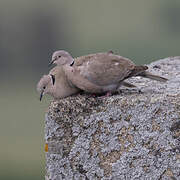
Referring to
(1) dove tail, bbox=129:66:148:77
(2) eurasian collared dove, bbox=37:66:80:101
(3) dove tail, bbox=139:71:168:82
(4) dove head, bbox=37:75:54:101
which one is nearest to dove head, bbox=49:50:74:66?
(2) eurasian collared dove, bbox=37:66:80:101

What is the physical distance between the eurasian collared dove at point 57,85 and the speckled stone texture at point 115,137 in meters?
0.35

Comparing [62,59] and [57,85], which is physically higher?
[62,59]

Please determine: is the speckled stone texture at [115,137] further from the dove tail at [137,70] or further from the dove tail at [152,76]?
the dove tail at [152,76]

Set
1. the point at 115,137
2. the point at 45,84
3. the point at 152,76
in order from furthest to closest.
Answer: the point at 45,84, the point at 152,76, the point at 115,137

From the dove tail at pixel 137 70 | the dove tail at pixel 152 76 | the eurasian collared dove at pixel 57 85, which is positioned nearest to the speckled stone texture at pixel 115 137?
the eurasian collared dove at pixel 57 85

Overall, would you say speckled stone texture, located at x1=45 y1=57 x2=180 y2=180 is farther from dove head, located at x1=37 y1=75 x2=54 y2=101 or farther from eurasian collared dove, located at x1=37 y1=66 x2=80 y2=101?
dove head, located at x1=37 y1=75 x2=54 y2=101

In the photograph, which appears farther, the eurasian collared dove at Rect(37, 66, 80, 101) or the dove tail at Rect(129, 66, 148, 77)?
the dove tail at Rect(129, 66, 148, 77)

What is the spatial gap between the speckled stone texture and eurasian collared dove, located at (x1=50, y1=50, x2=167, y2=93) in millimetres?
392

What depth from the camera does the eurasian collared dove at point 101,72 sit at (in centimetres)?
838

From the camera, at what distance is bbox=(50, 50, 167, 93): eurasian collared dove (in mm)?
8383

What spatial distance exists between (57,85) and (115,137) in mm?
1146

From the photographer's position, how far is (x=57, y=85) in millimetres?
8523

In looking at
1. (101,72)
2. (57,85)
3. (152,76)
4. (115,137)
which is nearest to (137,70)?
(152,76)

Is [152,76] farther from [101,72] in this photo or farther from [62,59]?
[62,59]
